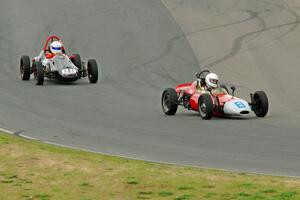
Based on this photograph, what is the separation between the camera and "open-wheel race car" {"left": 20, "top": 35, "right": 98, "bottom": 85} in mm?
28578

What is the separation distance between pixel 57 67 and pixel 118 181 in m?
16.0

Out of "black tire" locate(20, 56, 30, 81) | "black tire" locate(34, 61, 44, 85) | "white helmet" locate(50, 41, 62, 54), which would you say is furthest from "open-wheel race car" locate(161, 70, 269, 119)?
"black tire" locate(20, 56, 30, 81)

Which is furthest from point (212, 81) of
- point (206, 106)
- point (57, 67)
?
point (57, 67)

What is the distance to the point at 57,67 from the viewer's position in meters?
28.8

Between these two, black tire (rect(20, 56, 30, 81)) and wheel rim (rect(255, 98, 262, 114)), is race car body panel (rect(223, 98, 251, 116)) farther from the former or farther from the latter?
black tire (rect(20, 56, 30, 81))

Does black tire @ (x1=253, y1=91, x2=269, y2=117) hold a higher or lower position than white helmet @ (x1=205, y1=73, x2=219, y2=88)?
lower

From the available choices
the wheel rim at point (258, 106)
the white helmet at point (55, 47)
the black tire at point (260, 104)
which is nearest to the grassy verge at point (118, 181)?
the black tire at point (260, 104)

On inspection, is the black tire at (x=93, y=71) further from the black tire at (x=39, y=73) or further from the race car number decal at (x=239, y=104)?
the race car number decal at (x=239, y=104)

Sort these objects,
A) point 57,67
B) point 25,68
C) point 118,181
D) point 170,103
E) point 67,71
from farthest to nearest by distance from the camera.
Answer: point 25,68 < point 57,67 < point 67,71 < point 170,103 < point 118,181

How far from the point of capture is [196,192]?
1255 cm

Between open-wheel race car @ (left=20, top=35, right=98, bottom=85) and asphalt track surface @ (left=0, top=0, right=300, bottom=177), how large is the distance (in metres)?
0.34

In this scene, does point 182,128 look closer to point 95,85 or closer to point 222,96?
point 222,96

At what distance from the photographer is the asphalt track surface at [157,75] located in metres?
18.1

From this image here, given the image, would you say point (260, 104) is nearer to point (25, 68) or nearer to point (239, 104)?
point (239, 104)
